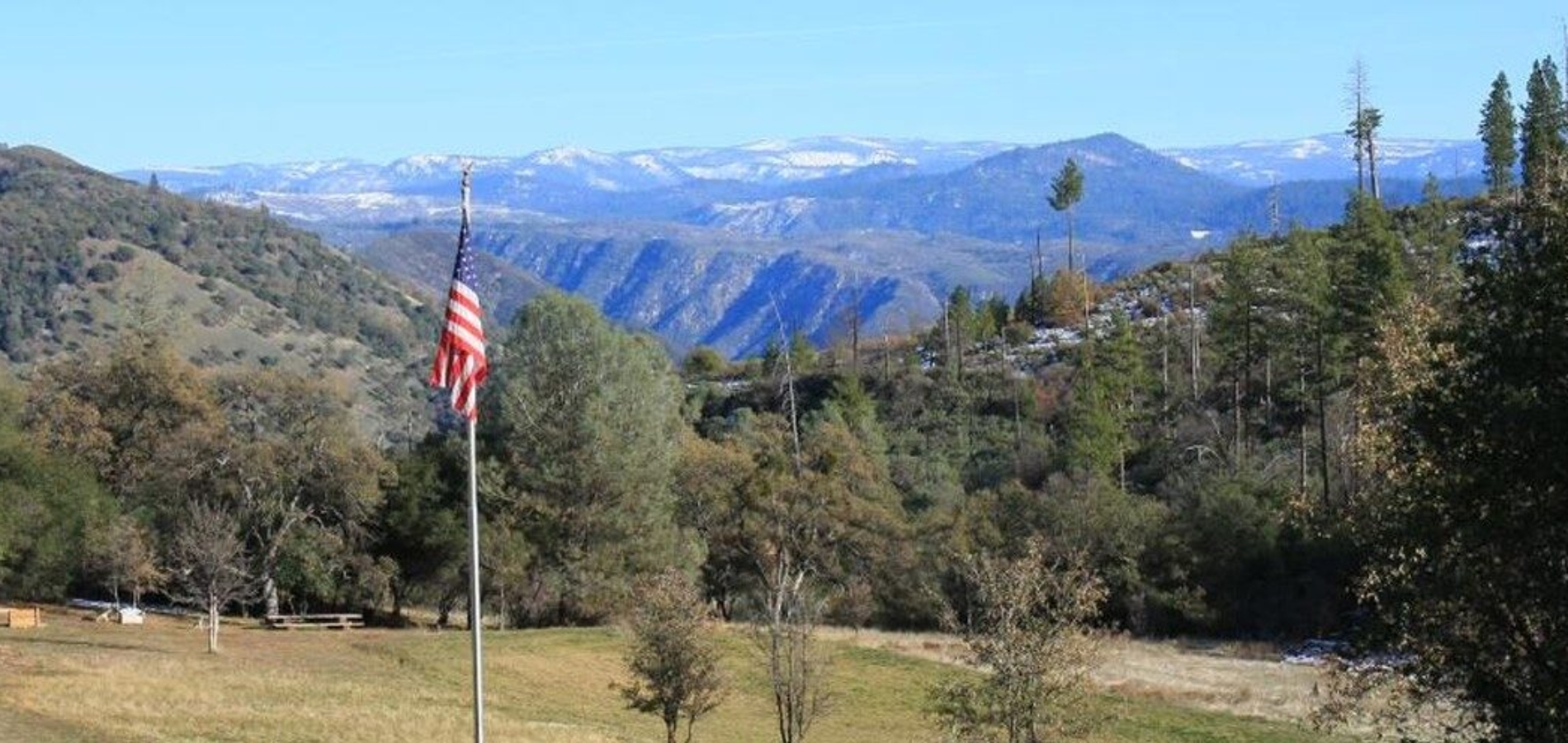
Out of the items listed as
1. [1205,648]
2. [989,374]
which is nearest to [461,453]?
[1205,648]

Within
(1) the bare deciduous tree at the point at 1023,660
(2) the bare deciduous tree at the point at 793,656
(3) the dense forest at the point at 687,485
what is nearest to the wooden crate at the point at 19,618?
(3) the dense forest at the point at 687,485

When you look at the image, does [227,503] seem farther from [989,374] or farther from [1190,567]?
[989,374]

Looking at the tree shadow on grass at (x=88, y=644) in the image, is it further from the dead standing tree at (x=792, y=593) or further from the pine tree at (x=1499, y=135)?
the pine tree at (x=1499, y=135)

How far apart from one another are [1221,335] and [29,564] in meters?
61.2

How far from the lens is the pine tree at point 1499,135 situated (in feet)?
363

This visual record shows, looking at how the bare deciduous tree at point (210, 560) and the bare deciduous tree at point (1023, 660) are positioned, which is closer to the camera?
the bare deciduous tree at point (1023, 660)

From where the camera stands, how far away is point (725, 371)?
14288 cm

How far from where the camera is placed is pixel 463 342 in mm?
23688

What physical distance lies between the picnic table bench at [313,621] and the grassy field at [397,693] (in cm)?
223

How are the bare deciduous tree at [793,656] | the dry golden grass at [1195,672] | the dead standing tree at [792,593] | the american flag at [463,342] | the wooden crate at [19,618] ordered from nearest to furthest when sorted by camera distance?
the american flag at [463,342] → the bare deciduous tree at [793,656] → the dead standing tree at [792,593] → the dry golden grass at [1195,672] → the wooden crate at [19,618]

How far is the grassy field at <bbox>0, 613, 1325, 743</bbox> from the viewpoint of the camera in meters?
35.6

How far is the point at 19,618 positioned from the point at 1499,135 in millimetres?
96678

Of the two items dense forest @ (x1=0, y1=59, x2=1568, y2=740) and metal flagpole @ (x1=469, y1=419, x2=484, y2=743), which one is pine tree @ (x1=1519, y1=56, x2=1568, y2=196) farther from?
metal flagpole @ (x1=469, y1=419, x2=484, y2=743)

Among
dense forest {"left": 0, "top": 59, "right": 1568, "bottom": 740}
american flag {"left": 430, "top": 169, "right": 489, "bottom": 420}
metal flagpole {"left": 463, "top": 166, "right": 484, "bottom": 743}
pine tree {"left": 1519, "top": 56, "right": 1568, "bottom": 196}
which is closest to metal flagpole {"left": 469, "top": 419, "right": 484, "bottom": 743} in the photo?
metal flagpole {"left": 463, "top": 166, "right": 484, "bottom": 743}
